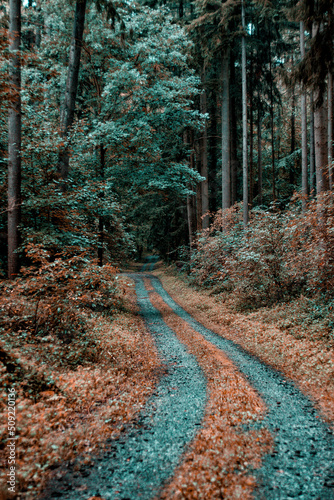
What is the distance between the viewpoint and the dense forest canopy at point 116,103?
771cm

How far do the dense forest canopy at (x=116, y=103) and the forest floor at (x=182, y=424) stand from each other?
11.3 ft

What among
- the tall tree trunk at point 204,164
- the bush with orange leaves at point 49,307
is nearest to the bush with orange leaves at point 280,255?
the tall tree trunk at point 204,164

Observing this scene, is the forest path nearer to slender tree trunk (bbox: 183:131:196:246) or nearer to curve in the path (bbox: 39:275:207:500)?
curve in the path (bbox: 39:275:207:500)

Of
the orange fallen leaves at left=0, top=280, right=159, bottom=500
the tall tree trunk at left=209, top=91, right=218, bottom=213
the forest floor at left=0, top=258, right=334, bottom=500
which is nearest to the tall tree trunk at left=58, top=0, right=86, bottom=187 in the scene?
the forest floor at left=0, top=258, right=334, bottom=500

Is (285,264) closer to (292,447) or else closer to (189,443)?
(292,447)

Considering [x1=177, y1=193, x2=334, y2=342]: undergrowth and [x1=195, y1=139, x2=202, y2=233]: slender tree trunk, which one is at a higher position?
[x1=195, y1=139, x2=202, y2=233]: slender tree trunk

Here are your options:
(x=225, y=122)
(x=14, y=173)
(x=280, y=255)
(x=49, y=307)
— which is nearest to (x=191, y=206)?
(x=225, y=122)

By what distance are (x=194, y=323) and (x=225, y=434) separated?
22.9ft

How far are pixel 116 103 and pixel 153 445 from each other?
1201 cm

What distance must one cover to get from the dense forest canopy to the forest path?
14.2ft

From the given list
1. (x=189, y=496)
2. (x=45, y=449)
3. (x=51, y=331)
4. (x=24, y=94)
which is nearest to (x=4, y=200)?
(x=24, y=94)

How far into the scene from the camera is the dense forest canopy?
25.3 ft

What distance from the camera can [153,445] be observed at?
340 cm

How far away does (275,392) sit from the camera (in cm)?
484
